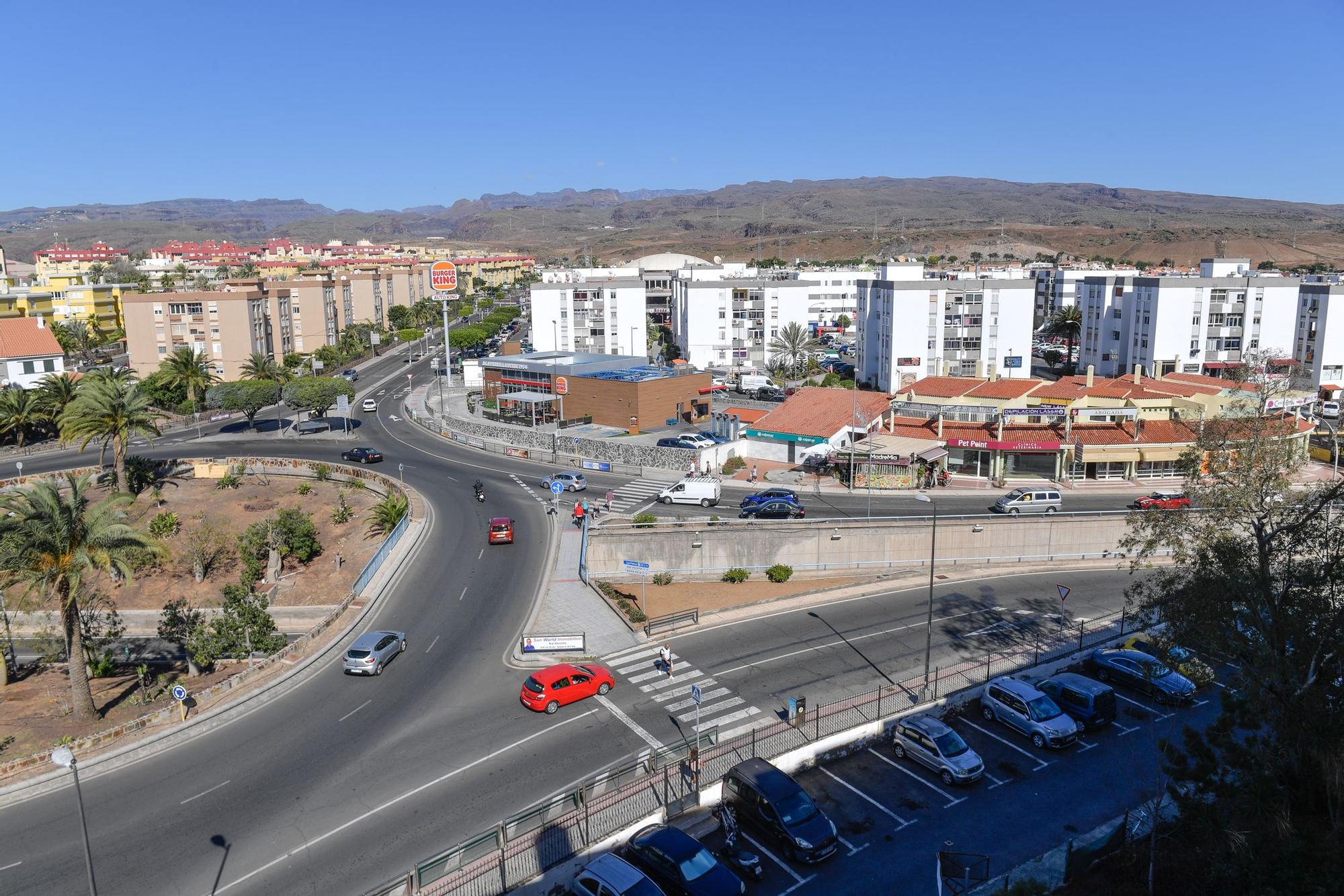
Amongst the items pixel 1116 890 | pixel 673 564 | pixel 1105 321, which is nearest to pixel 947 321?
pixel 1105 321

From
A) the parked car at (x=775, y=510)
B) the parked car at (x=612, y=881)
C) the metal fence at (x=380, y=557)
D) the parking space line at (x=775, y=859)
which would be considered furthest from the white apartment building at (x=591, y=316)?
the parked car at (x=612, y=881)

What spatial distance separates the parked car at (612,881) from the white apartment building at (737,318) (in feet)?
290

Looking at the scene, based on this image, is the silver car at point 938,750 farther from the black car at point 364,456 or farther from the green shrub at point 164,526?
the black car at point 364,456

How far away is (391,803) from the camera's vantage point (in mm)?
22469

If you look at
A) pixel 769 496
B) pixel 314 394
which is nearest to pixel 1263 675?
pixel 769 496

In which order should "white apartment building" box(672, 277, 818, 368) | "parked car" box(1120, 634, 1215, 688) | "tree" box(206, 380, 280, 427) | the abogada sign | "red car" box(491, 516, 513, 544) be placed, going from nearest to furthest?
1. "parked car" box(1120, 634, 1215, 688)
2. "red car" box(491, 516, 513, 544)
3. "tree" box(206, 380, 280, 427)
4. the abogada sign
5. "white apartment building" box(672, 277, 818, 368)

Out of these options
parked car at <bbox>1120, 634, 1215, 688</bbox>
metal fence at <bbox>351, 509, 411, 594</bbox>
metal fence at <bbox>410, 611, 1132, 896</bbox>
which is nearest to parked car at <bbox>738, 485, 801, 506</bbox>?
metal fence at <bbox>351, 509, 411, 594</bbox>

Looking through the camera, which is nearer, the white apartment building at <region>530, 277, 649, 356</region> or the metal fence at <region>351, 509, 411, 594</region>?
the metal fence at <region>351, 509, 411, 594</region>

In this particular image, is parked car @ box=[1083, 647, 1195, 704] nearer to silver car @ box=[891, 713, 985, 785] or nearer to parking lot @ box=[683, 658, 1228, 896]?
parking lot @ box=[683, 658, 1228, 896]

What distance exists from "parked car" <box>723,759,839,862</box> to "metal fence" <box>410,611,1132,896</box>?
1038 millimetres

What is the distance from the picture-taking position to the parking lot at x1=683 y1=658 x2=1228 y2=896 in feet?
63.6

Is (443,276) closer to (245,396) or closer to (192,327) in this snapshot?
(192,327)

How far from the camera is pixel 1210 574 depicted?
2134 cm

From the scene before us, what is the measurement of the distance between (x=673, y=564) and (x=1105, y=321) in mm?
70063
